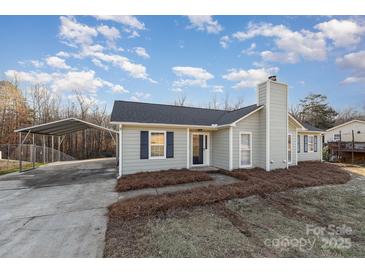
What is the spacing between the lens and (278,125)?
30.9 feet

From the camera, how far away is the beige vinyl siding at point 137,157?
786cm

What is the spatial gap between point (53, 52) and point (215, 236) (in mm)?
14016

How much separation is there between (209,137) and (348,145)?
49.2 feet

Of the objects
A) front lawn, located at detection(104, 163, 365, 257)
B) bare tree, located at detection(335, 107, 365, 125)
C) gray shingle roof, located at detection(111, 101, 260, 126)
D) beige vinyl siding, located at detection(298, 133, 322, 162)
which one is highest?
bare tree, located at detection(335, 107, 365, 125)

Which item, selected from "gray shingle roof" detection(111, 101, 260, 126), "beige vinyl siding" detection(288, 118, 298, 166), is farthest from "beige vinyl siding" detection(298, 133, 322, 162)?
"gray shingle roof" detection(111, 101, 260, 126)

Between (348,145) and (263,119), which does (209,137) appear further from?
(348,145)

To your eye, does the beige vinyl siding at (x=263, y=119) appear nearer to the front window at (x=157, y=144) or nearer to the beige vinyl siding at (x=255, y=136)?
the beige vinyl siding at (x=255, y=136)

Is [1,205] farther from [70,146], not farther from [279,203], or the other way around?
[70,146]

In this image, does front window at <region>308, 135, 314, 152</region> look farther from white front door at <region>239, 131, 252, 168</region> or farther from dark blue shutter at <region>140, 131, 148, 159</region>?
dark blue shutter at <region>140, 131, 148, 159</region>

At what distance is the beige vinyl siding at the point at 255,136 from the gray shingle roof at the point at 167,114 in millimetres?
415

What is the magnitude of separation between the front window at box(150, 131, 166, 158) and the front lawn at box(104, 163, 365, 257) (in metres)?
3.48

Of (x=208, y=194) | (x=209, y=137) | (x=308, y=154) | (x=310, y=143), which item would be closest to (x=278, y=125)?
(x=209, y=137)

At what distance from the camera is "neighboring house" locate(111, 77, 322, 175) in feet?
26.6

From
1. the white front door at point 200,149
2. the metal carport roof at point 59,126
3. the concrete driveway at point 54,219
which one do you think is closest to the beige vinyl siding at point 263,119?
the white front door at point 200,149
